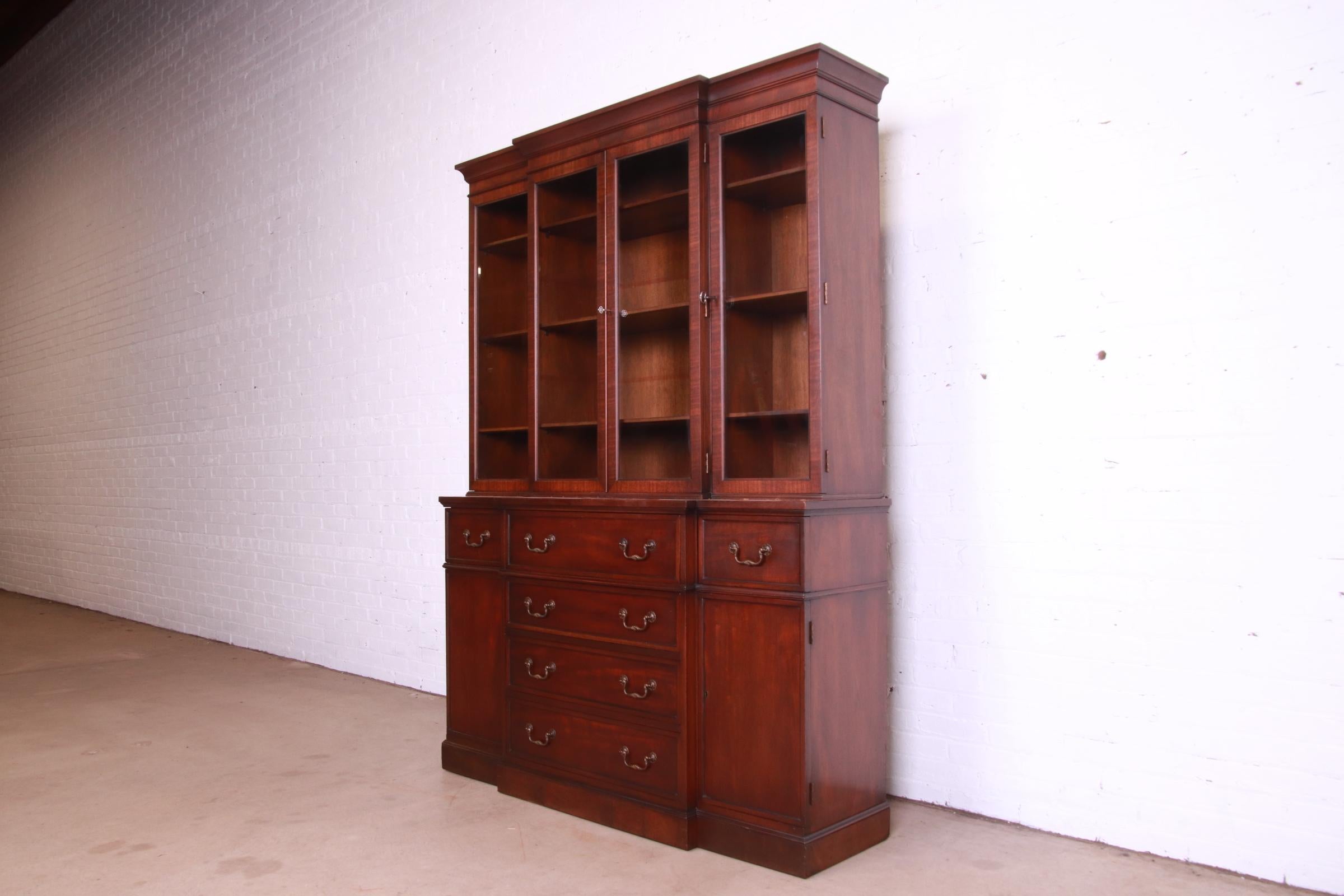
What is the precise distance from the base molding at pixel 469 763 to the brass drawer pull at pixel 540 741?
214 mm

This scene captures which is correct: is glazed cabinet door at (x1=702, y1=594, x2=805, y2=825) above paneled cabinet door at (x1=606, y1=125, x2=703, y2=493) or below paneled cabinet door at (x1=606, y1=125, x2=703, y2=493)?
below

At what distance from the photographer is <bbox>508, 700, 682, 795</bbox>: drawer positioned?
295 centimetres

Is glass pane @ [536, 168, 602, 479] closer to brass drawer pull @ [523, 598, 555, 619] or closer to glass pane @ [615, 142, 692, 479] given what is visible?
glass pane @ [615, 142, 692, 479]

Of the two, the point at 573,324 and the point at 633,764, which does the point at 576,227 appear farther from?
the point at 633,764

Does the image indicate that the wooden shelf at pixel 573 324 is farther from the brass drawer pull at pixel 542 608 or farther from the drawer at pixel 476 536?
the brass drawer pull at pixel 542 608

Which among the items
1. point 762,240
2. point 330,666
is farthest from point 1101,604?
point 330,666

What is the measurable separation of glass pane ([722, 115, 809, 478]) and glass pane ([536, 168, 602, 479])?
65 centimetres

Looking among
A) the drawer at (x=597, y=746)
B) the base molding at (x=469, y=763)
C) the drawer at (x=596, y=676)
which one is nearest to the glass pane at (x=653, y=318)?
the drawer at (x=596, y=676)

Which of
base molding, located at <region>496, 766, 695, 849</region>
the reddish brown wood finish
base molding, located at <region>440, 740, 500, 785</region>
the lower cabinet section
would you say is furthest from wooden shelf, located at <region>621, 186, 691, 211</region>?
base molding, located at <region>440, 740, 500, 785</region>

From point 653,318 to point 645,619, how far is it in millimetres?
990

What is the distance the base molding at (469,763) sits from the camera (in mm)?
3539

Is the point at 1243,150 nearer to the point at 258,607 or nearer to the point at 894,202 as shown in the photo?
the point at 894,202

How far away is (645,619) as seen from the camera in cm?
301

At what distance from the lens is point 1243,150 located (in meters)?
2.59
